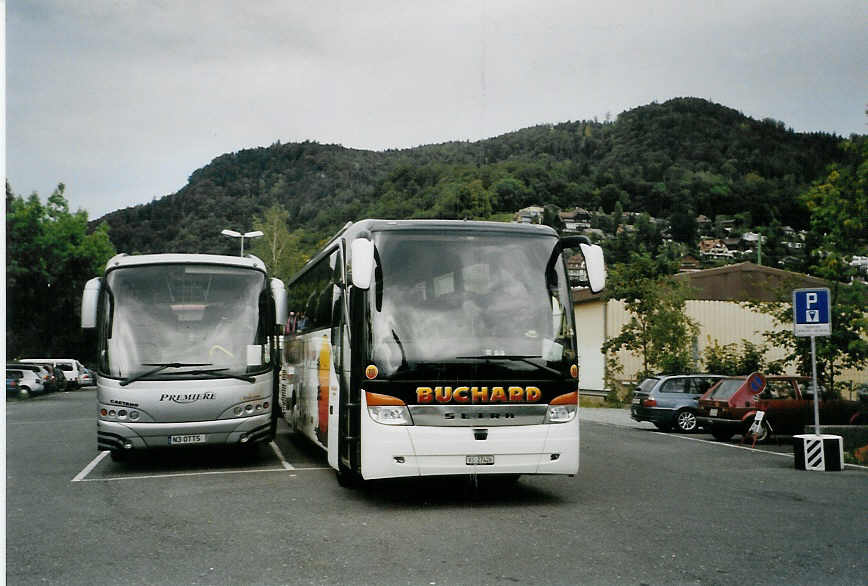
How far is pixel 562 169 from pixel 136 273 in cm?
4254

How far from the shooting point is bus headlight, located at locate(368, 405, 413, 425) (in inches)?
364

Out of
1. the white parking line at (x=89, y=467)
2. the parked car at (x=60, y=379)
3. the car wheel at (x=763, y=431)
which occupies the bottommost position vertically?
the parked car at (x=60, y=379)

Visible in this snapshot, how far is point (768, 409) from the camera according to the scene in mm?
19438

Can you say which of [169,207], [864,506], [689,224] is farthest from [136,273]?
[689,224]

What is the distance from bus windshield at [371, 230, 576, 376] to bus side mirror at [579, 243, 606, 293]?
1.42 ft

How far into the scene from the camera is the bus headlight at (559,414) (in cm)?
958

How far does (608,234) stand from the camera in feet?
209

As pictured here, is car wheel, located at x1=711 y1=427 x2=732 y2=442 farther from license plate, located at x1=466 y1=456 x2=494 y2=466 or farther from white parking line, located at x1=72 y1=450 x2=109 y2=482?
white parking line, located at x1=72 y1=450 x2=109 y2=482

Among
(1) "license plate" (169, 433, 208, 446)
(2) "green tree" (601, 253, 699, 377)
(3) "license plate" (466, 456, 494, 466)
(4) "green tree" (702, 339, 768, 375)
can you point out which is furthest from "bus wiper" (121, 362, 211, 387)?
(2) "green tree" (601, 253, 699, 377)

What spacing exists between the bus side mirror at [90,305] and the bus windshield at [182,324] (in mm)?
221

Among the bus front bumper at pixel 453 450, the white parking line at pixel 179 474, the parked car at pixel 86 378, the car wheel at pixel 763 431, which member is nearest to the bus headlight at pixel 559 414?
the bus front bumper at pixel 453 450

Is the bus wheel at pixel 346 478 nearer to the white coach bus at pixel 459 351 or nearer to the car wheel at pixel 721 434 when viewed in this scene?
the white coach bus at pixel 459 351

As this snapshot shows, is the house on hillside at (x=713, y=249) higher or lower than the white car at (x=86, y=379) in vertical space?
higher

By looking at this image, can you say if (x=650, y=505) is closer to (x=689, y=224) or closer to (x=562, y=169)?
(x=562, y=169)
